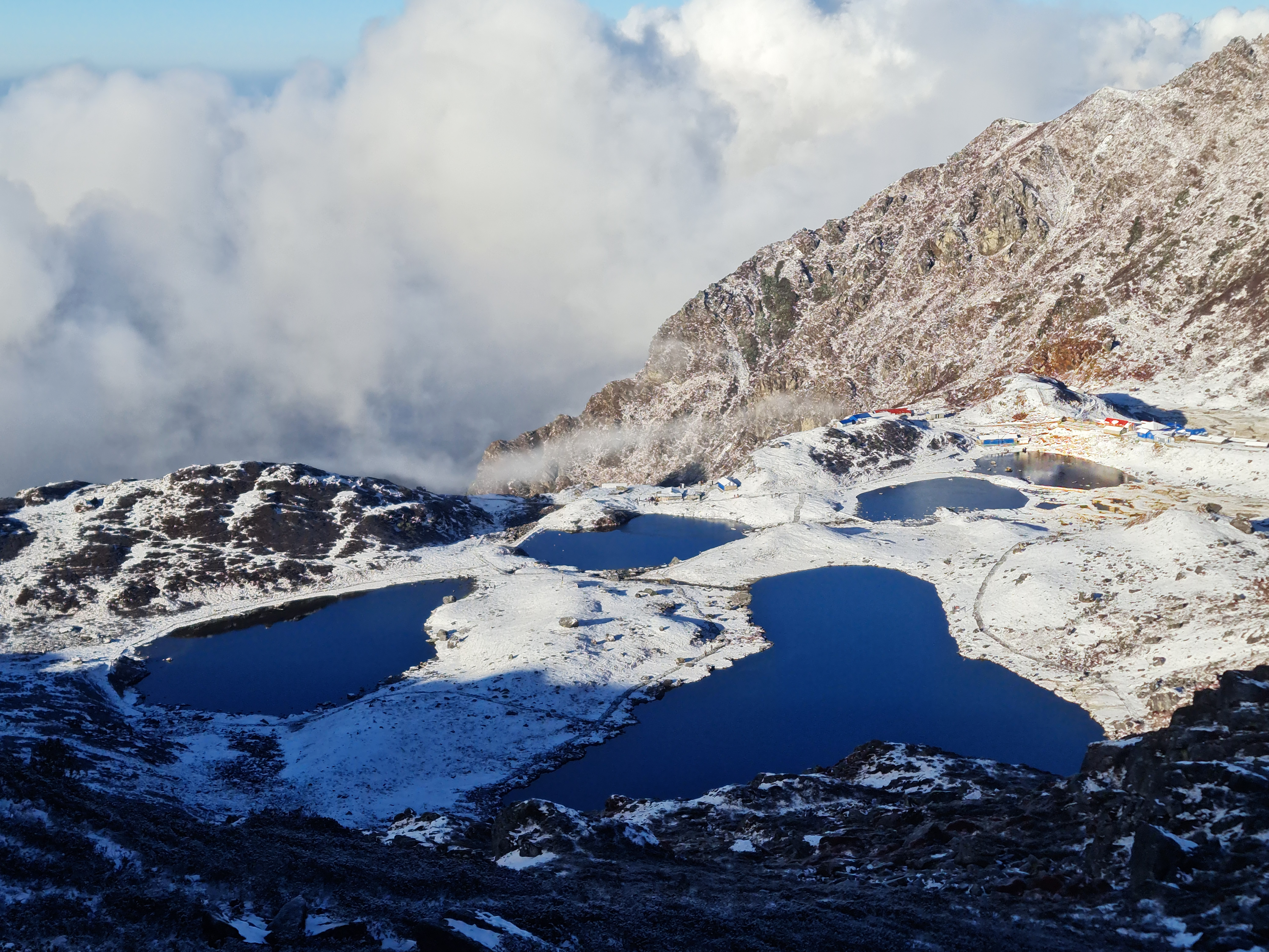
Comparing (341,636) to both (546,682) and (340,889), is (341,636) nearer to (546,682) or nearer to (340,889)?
(546,682)

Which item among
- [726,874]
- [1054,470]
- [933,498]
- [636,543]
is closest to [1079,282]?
[1054,470]

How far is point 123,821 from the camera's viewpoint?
27.8m

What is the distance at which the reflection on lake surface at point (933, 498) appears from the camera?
330ft

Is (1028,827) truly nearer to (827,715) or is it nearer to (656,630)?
(827,715)

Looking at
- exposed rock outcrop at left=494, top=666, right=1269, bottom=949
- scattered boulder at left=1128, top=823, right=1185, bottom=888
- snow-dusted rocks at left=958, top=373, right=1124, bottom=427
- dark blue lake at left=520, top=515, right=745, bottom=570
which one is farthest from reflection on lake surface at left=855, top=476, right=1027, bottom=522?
scattered boulder at left=1128, top=823, right=1185, bottom=888

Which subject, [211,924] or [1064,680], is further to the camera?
[1064,680]

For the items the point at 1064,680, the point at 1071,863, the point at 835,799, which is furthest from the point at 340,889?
the point at 1064,680

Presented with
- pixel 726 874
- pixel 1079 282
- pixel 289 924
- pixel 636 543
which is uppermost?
pixel 1079 282

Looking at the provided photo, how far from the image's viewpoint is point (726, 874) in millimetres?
32625

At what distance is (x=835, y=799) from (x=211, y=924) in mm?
29469

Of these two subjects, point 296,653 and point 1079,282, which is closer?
point 296,653

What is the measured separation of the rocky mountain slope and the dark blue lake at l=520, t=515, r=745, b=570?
12.2 metres

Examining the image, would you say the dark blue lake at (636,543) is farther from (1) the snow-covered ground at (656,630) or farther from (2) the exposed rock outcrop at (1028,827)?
(2) the exposed rock outcrop at (1028,827)

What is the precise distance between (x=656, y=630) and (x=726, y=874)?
39282 mm
